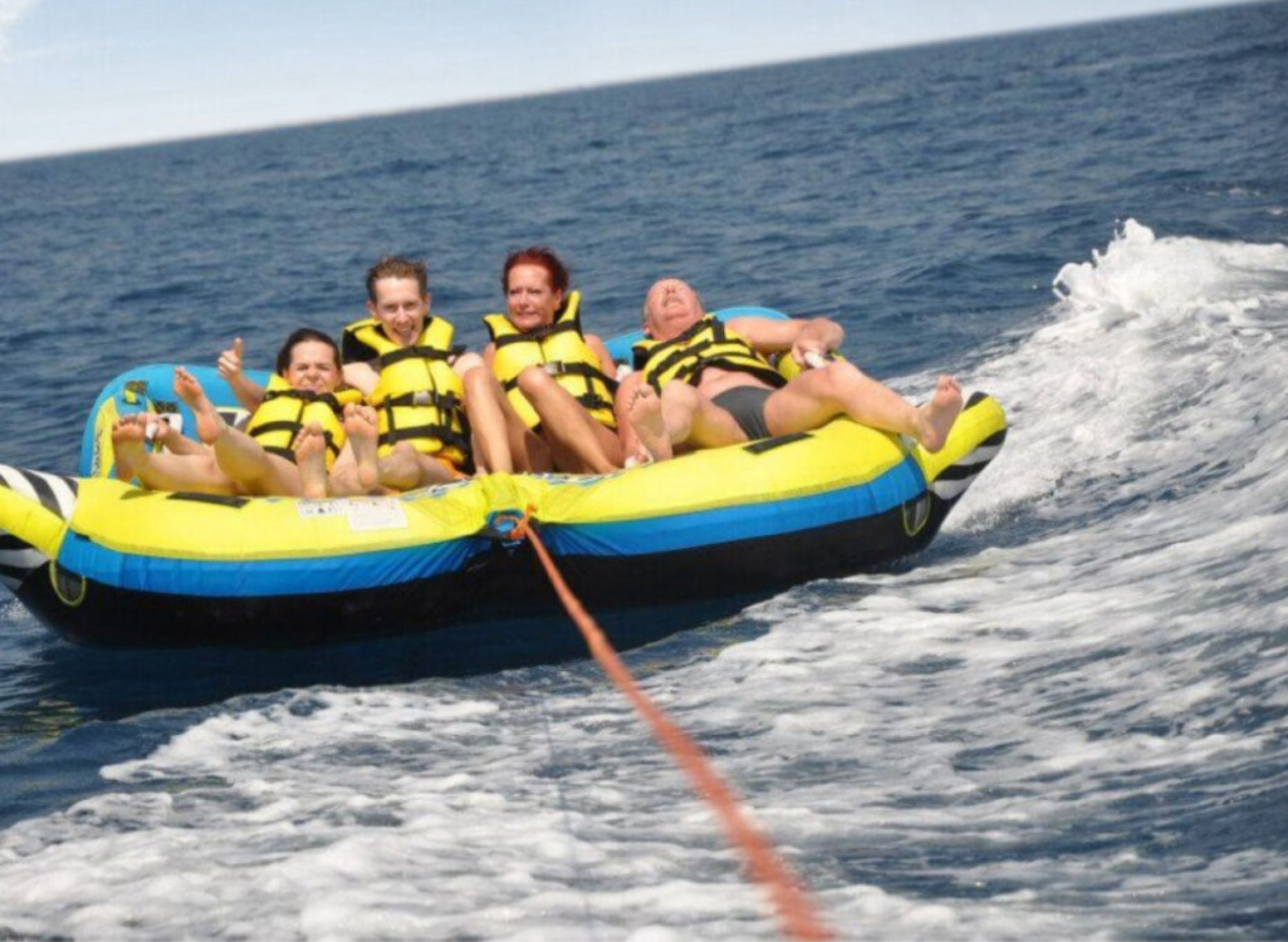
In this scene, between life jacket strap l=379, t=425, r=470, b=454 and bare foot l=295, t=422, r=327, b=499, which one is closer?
bare foot l=295, t=422, r=327, b=499

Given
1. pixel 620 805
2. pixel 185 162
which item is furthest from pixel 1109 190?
pixel 185 162

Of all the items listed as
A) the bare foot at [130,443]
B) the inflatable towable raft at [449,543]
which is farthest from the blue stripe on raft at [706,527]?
the bare foot at [130,443]

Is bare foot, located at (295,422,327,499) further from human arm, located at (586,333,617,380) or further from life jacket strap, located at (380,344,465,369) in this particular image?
human arm, located at (586,333,617,380)

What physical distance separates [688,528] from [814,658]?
55 centimetres

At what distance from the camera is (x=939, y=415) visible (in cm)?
418

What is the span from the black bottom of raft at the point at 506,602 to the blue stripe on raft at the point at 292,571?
3 cm

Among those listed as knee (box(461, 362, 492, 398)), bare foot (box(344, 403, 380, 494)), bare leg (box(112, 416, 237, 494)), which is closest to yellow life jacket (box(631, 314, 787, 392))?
knee (box(461, 362, 492, 398))

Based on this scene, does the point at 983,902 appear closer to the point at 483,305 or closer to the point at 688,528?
the point at 688,528

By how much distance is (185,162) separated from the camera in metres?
63.9

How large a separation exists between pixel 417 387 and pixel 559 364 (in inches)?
17.9

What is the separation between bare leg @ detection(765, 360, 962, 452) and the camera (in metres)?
4.19

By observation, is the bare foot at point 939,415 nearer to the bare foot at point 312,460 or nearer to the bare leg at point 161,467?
the bare foot at point 312,460

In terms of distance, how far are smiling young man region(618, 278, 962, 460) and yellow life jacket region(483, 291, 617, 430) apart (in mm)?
83

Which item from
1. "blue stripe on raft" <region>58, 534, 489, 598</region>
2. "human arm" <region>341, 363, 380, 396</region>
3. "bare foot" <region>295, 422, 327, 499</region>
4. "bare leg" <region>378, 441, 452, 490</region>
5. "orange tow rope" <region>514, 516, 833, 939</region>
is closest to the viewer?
"orange tow rope" <region>514, 516, 833, 939</region>
